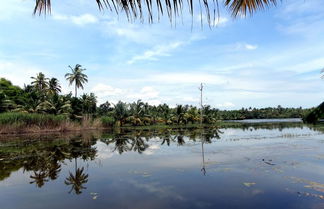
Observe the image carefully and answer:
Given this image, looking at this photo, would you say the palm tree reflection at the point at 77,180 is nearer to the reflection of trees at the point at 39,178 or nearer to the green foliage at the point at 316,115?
the reflection of trees at the point at 39,178

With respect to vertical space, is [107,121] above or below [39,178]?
above

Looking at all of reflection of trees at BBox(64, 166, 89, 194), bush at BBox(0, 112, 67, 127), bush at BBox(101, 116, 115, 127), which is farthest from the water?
bush at BBox(101, 116, 115, 127)

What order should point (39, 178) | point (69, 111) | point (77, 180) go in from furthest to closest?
point (69, 111), point (39, 178), point (77, 180)

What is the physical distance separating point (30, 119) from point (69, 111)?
931cm

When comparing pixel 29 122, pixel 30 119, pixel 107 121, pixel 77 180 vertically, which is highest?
pixel 30 119

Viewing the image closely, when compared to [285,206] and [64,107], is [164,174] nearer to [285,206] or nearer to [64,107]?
[285,206]

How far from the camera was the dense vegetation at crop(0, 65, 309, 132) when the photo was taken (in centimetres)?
3494

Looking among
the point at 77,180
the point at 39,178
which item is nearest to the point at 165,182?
the point at 77,180

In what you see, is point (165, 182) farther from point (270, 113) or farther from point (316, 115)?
point (270, 113)

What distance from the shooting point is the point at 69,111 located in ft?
140

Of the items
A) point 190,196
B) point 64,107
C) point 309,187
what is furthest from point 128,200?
point 64,107

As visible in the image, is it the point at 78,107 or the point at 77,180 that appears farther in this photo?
the point at 78,107

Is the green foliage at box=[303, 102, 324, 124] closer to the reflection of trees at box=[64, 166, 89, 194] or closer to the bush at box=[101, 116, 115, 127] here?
the reflection of trees at box=[64, 166, 89, 194]

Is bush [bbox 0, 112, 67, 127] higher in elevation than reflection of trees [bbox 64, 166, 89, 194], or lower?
higher
